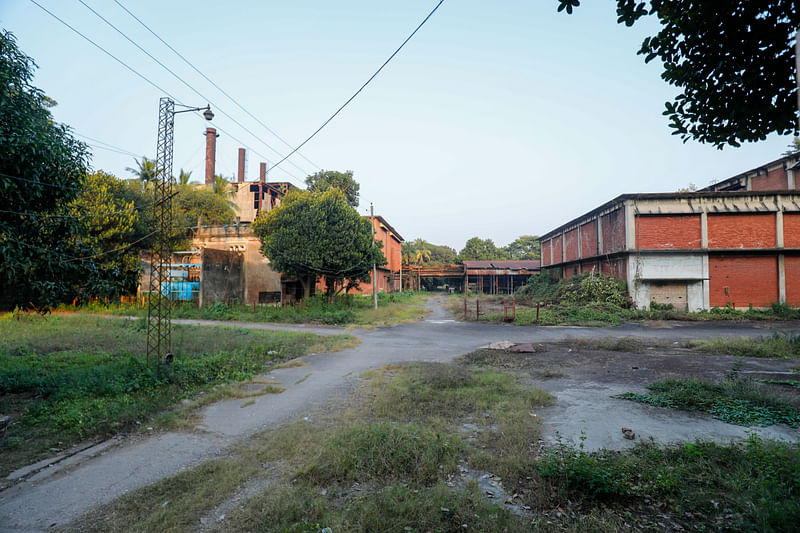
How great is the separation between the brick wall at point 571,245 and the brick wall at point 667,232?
29.2ft

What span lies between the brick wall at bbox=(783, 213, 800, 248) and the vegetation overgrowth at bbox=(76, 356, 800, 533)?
999 inches

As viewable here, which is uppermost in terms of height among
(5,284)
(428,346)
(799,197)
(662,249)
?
(799,197)

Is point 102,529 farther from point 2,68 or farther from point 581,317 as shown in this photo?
point 581,317

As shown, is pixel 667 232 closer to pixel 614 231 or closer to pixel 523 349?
pixel 614 231

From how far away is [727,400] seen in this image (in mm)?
6309

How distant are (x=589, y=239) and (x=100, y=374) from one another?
2978 centimetres

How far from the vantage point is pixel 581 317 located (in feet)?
67.1

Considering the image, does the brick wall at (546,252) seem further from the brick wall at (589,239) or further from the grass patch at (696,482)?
the grass patch at (696,482)

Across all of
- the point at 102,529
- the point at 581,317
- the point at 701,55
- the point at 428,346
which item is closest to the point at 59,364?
the point at 102,529

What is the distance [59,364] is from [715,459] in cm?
1269

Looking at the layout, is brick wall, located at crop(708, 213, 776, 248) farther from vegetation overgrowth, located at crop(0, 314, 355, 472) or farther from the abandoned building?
vegetation overgrowth, located at crop(0, 314, 355, 472)

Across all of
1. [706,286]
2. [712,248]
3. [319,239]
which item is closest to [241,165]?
[319,239]

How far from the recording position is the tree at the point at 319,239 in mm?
21922

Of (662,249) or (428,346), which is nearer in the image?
(428,346)
